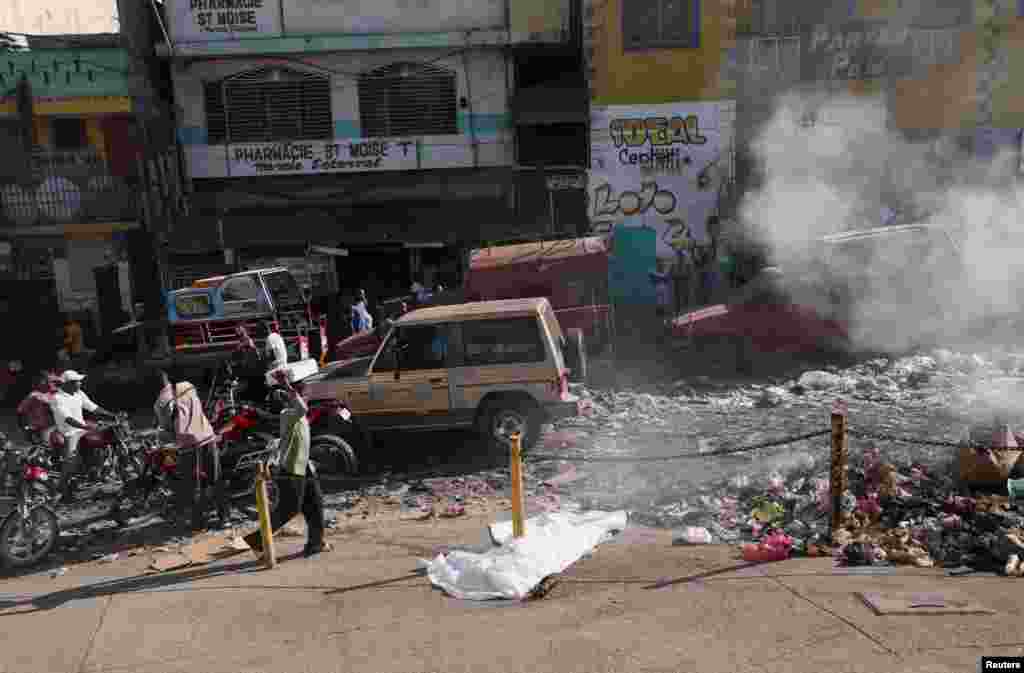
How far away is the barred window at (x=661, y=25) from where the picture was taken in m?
19.2

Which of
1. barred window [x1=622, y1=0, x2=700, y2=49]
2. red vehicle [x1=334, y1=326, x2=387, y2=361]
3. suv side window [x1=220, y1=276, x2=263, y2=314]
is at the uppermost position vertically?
barred window [x1=622, y1=0, x2=700, y2=49]

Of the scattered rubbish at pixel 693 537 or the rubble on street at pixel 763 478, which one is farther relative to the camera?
the scattered rubbish at pixel 693 537

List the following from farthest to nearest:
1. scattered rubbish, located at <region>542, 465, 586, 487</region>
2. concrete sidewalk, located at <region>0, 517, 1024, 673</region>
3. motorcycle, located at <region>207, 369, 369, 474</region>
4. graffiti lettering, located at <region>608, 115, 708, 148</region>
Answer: graffiti lettering, located at <region>608, 115, 708, 148</region>
motorcycle, located at <region>207, 369, 369, 474</region>
scattered rubbish, located at <region>542, 465, 586, 487</region>
concrete sidewalk, located at <region>0, 517, 1024, 673</region>

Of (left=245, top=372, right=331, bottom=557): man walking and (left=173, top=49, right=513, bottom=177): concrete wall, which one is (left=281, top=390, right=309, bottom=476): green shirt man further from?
(left=173, top=49, right=513, bottom=177): concrete wall

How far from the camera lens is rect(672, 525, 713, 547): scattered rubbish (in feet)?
22.6

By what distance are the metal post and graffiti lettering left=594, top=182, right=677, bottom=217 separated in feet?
45.6

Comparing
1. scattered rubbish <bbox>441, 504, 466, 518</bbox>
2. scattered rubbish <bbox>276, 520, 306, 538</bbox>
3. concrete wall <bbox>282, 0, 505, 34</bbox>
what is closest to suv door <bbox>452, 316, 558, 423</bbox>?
scattered rubbish <bbox>441, 504, 466, 518</bbox>

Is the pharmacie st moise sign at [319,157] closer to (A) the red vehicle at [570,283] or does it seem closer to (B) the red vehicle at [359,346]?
(A) the red vehicle at [570,283]

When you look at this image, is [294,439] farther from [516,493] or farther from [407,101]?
[407,101]

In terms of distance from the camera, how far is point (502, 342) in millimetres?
9719

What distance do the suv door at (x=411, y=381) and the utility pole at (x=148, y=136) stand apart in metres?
11.4

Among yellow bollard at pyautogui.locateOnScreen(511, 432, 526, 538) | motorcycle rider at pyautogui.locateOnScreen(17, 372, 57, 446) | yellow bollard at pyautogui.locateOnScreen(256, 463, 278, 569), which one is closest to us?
yellow bollard at pyautogui.locateOnScreen(511, 432, 526, 538)

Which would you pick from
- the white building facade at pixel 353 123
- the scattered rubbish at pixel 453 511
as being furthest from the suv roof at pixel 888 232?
the scattered rubbish at pixel 453 511

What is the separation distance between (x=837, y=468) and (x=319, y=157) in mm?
16529
